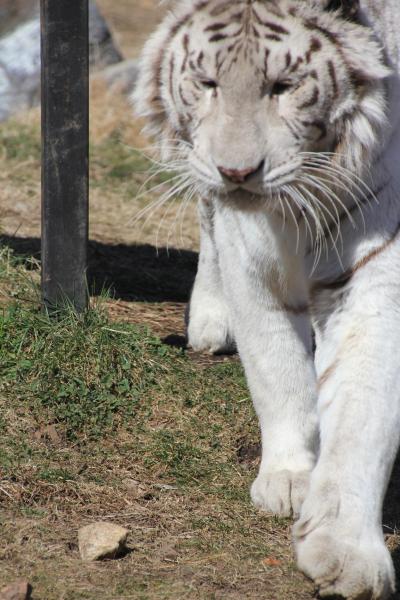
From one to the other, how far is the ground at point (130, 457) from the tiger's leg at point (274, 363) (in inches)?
4.5

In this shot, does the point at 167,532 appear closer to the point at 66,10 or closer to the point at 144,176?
the point at 66,10

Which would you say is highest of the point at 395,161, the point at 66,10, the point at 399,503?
the point at 66,10

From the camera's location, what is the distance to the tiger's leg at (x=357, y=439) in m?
2.51

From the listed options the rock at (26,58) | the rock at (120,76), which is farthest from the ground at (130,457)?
the rock at (120,76)

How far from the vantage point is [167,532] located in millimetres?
3055

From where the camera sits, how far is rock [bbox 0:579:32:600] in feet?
8.13

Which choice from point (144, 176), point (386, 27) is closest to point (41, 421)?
point (386, 27)

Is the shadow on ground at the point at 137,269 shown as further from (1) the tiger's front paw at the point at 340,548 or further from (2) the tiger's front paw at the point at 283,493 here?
(1) the tiger's front paw at the point at 340,548

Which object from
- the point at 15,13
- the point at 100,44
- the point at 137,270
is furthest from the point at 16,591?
the point at 15,13

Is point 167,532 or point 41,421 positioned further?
point 41,421

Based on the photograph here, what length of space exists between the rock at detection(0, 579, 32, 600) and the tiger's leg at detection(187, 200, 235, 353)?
1.95 metres

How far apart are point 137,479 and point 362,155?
4.13ft

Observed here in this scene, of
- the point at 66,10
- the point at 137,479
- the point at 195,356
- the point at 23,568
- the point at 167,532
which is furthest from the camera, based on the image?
the point at 195,356

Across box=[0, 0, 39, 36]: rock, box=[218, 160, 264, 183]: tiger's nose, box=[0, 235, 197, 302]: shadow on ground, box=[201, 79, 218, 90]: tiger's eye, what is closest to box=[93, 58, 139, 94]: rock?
box=[0, 0, 39, 36]: rock
